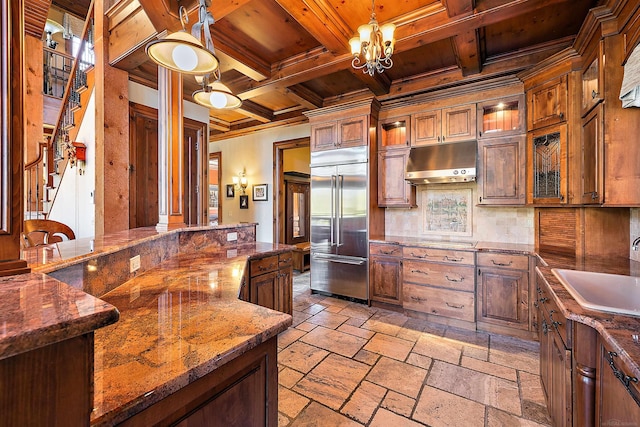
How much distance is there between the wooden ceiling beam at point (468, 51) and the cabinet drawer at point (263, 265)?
288 cm

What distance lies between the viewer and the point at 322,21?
2652mm

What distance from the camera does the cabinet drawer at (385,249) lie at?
366 centimetres

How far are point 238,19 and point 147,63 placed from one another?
4.68 ft

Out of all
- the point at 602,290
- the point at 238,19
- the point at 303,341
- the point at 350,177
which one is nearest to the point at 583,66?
the point at 602,290

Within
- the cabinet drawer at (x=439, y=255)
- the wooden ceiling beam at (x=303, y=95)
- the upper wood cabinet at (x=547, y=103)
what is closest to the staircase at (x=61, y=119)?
the wooden ceiling beam at (x=303, y=95)

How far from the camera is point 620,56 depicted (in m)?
2.01

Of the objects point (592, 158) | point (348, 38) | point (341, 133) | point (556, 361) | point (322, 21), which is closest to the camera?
point (556, 361)

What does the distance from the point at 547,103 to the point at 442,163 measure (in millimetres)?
1138

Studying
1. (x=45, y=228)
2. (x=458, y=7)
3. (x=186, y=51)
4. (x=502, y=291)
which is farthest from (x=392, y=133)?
(x=45, y=228)

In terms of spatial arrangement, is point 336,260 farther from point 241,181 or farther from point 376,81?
point 241,181

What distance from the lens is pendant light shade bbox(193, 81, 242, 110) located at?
238 centimetres

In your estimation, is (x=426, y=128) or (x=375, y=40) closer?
(x=375, y=40)

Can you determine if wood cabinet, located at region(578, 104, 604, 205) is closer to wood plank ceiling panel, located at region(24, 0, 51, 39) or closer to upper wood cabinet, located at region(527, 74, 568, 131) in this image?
upper wood cabinet, located at region(527, 74, 568, 131)

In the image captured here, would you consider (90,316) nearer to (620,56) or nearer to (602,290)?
(602,290)
